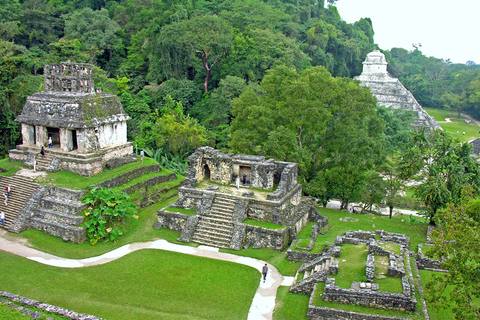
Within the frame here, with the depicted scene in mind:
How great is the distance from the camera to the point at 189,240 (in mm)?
19422

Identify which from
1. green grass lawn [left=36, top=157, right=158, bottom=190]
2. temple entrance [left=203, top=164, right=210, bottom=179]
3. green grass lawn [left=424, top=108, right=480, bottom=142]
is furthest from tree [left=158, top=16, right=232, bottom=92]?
green grass lawn [left=424, top=108, right=480, bottom=142]

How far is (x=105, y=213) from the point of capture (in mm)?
19672

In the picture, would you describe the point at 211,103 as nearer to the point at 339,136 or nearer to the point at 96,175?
the point at 339,136

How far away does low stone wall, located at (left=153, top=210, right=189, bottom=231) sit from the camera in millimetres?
20500

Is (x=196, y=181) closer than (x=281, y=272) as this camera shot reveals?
No

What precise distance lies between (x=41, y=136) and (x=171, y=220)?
881 centimetres

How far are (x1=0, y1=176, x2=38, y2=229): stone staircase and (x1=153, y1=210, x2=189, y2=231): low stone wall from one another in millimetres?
6091

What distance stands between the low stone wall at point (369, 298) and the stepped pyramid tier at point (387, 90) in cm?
4119

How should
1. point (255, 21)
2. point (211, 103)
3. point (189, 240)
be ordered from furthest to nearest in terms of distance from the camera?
1. point (255, 21)
2. point (211, 103)
3. point (189, 240)

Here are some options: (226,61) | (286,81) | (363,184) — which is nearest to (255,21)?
(226,61)

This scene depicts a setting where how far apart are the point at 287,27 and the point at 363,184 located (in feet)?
110

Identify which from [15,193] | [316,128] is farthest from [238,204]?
[15,193]

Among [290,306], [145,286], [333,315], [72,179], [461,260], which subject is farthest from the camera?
[72,179]

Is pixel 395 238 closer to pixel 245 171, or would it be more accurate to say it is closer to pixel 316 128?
pixel 245 171
